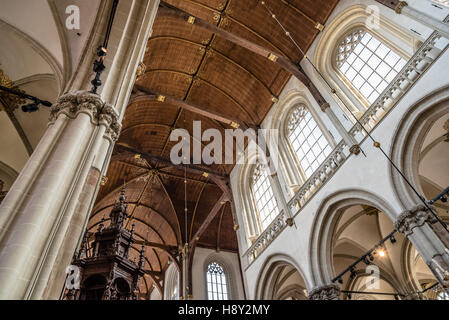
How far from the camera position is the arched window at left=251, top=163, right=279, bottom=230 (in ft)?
38.8

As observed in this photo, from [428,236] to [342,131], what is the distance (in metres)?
3.66

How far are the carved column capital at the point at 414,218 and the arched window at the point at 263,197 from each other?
5.51m

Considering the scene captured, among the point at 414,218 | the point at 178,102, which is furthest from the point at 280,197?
the point at 178,102

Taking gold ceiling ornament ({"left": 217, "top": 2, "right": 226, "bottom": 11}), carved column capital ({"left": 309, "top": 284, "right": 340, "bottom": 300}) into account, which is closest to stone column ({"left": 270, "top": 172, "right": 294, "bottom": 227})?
carved column capital ({"left": 309, "top": 284, "right": 340, "bottom": 300})

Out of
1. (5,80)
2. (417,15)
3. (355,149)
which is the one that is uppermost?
(5,80)

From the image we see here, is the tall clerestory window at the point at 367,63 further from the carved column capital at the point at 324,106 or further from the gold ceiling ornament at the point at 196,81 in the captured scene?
the gold ceiling ornament at the point at 196,81

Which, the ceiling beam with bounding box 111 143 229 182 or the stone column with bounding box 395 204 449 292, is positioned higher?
the ceiling beam with bounding box 111 143 229 182

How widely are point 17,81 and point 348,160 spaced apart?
9.37 metres

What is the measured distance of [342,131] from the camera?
8594mm

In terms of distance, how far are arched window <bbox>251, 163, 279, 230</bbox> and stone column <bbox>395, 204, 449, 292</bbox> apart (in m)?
5.63

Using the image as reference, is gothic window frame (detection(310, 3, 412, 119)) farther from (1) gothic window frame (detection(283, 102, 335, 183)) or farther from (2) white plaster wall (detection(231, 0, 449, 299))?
(1) gothic window frame (detection(283, 102, 335, 183))

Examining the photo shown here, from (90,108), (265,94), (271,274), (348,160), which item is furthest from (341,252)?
(90,108)

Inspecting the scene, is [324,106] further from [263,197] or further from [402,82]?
[263,197]

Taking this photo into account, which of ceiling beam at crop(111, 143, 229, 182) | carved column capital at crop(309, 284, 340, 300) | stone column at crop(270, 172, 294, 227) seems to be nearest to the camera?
carved column capital at crop(309, 284, 340, 300)
